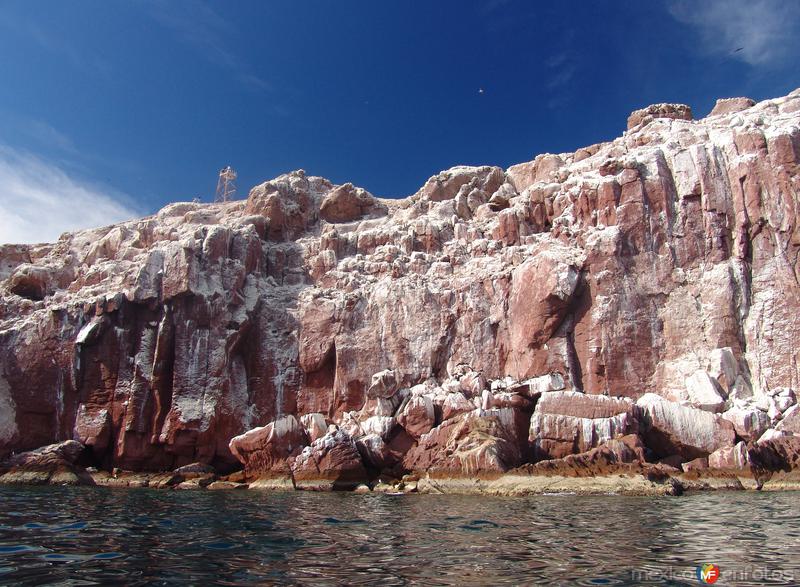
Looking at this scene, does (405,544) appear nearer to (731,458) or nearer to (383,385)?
(731,458)

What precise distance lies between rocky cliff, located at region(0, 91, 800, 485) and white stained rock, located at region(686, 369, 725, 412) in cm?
15

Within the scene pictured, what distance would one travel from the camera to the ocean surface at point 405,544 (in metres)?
9.56

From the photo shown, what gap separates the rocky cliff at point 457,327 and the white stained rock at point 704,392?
15 cm

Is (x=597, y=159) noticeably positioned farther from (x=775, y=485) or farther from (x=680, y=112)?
(x=775, y=485)

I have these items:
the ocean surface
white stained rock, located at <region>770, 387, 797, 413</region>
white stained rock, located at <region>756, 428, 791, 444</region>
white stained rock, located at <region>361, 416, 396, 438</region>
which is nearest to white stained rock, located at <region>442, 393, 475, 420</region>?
white stained rock, located at <region>361, 416, 396, 438</region>

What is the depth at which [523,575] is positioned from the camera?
31.7ft

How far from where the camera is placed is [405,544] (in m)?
13.0

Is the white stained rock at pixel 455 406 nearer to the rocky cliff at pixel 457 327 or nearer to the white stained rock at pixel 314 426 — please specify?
the rocky cliff at pixel 457 327

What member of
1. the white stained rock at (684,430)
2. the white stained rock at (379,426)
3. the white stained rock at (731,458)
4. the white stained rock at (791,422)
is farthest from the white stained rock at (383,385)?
the white stained rock at (791,422)

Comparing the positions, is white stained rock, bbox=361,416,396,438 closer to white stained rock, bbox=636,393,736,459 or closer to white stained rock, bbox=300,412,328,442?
white stained rock, bbox=300,412,328,442

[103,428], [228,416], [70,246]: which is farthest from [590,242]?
[70,246]

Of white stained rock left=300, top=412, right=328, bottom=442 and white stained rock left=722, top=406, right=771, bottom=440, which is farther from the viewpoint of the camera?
white stained rock left=300, top=412, right=328, bottom=442

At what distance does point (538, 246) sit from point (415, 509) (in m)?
26.6

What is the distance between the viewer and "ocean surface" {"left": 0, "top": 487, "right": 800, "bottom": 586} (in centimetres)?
956
